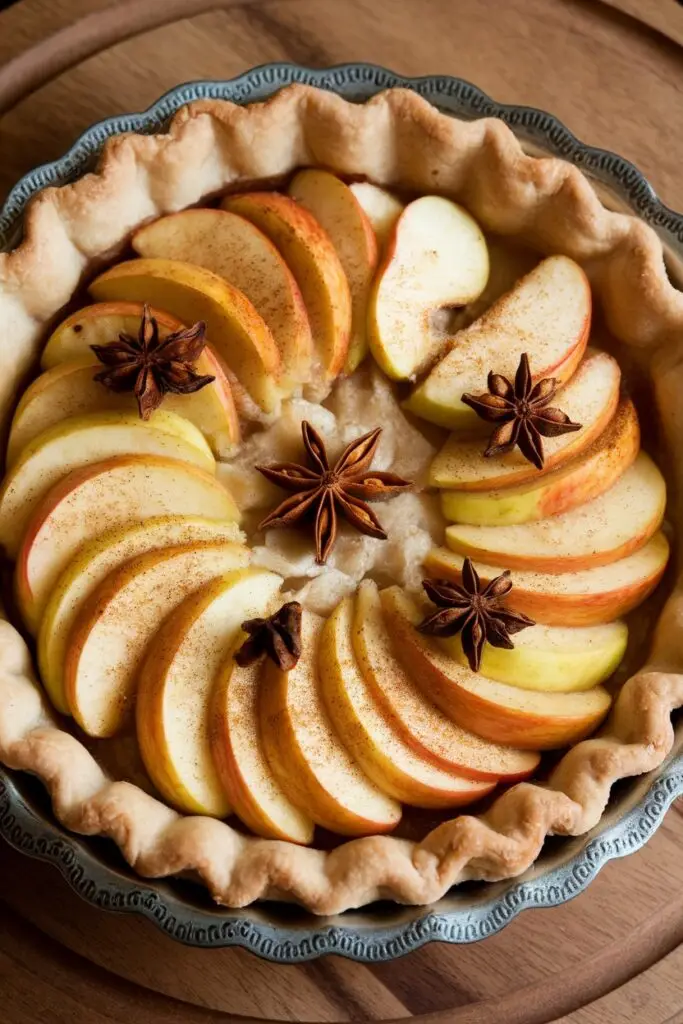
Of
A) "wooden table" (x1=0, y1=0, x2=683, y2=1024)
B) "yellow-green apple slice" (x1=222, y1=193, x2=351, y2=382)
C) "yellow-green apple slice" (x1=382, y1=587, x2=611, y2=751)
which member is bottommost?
"wooden table" (x1=0, y1=0, x2=683, y2=1024)

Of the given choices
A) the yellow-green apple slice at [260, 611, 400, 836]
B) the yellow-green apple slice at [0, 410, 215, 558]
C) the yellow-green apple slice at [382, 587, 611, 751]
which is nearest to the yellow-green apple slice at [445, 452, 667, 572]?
the yellow-green apple slice at [382, 587, 611, 751]

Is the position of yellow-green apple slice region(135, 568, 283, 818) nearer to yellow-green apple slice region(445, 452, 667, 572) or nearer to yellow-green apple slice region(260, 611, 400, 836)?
yellow-green apple slice region(260, 611, 400, 836)

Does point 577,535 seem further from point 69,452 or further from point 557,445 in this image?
point 69,452

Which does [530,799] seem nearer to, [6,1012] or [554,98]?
[6,1012]

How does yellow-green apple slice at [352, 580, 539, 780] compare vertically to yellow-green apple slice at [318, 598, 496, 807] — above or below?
above

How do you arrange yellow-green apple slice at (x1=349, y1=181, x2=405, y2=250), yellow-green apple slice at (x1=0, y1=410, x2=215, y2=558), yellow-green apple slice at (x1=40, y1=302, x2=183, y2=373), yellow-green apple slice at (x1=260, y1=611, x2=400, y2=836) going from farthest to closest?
1. yellow-green apple slice at (x1=349, y1=181, x2=405, y2=250)
2. yellow-green apple slice at (x1=40, y1=302, x2=183, y2=373)
3. yellow-green apple slice at (x1=0, y1=410, x2=215, y2=558)
4. yellow-green apple slice at (x1=260, y1=611, x2=400, y2=836)

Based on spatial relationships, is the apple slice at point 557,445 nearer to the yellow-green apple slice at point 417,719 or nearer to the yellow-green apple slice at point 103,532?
the yellow-green apple slice at point 417,719

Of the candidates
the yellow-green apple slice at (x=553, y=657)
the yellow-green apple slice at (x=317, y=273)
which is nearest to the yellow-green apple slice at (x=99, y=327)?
the yellow-green apple slice at (x=317, y=273)
